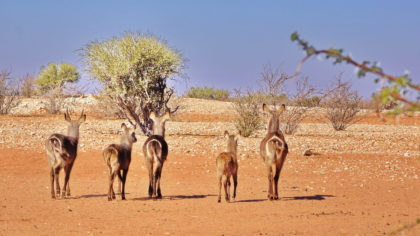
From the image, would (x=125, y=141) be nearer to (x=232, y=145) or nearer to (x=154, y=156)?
(x=154, y=156)

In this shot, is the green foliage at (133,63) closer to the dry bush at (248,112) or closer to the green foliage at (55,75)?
the dry bush at (248,112)

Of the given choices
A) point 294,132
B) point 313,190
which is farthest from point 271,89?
point 313,190

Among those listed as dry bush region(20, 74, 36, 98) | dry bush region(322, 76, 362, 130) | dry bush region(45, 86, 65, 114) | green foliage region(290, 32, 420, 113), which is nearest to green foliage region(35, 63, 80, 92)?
dry bush region(20, 74, 36, 98)

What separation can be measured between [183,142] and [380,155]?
8.10m

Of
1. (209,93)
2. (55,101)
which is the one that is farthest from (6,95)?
(209,93)

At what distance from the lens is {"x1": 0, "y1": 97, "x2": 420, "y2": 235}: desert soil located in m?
12.0

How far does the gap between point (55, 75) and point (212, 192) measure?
56.3m

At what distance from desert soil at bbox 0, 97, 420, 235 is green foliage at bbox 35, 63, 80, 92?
3604cm

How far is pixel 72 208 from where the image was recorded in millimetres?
14406

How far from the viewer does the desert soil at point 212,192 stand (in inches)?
473

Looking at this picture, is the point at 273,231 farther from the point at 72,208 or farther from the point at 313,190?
the point at 313,190

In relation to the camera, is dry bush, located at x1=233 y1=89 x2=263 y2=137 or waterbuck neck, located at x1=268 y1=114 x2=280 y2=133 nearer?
waterbuck neck, located at x1=268 y1=114 x2=280 y2=133

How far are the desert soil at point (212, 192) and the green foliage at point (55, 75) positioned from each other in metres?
36.0

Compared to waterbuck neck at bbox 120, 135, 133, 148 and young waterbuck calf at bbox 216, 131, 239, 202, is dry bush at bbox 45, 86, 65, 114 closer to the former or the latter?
waterbuck neck at bbox 120, 135, 133, 148
